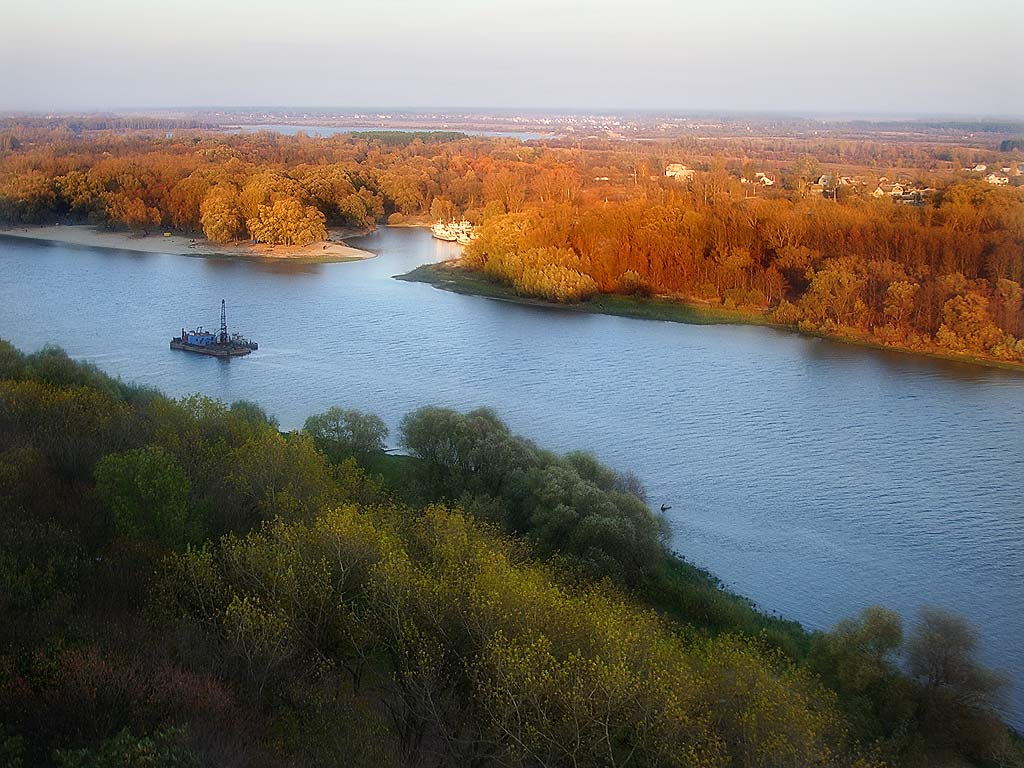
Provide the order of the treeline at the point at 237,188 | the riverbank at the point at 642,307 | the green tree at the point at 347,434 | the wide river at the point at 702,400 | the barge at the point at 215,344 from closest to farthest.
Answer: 1. the wide river at the point at 702,400
2. the green tree at the point at 347,434
3. the barge at the point at 215,344
4. the riverbank at the point at 642,307
5. the treeline at the point at 237,188

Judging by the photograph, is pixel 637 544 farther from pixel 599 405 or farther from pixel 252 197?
pixel 252 197

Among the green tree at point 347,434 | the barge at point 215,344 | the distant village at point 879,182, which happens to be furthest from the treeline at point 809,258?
the green tree at point 347,434

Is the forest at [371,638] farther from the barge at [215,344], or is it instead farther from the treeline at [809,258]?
the treeline at [809,258]

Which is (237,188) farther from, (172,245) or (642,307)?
(642,307)

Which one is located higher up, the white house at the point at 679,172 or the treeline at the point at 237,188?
the white house at the point at 679,172

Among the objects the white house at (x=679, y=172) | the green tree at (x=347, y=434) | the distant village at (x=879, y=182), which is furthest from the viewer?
the white house at (x=679, y=172)

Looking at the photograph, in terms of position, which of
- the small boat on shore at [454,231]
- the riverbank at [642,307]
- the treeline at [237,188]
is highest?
the treeline at [237,188]

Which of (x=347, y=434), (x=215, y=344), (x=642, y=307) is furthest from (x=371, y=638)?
(x=642, y=307)

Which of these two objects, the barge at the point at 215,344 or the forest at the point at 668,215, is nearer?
the barge at the point at 215,344
